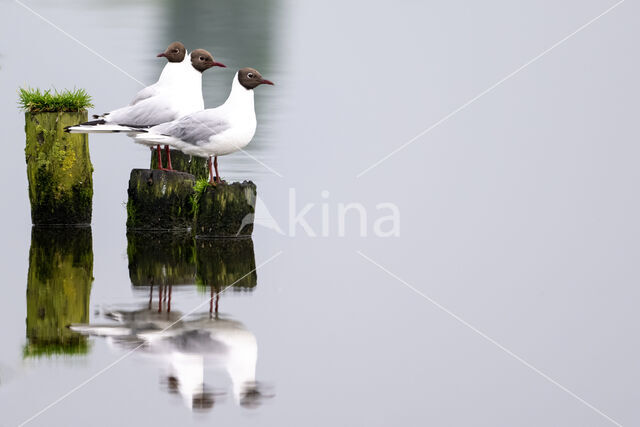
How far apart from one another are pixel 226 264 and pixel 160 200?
1486 millimetres

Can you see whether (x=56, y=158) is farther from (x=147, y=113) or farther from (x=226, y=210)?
(x=226, y=210)

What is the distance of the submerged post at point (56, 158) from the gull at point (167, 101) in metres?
0.21

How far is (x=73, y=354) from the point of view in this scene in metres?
5.38

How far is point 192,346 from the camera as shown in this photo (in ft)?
18.1

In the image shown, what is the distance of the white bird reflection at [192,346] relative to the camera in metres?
4.89

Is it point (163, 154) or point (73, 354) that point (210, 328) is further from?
point (163, 154)

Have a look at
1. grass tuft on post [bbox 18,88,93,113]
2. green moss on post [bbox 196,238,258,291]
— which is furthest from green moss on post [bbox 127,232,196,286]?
grass tuft on post [bbox 18,88,93,113]

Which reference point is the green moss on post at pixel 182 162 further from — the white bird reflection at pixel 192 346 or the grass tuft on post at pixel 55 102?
the white bird reflection at pixel 192 346

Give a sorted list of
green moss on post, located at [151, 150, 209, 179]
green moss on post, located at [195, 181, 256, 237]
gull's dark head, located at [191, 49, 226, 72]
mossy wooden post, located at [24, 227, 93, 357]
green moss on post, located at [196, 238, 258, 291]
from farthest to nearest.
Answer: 1. green moss on post, located at [151, 150, 209, 179]
2. gull's dark head, located at [191, 49, 226, 72]
3. green moss on post, located at [195, 181, 256, 237]
4. green moss on post, located at [196, 238, 258, 291]
5. mossy wooden post, located at [24, 227, 93, 357]

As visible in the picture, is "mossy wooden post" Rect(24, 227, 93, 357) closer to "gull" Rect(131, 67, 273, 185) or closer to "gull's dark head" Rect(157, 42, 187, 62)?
"gull" Rect(131, 67, 273, 185)

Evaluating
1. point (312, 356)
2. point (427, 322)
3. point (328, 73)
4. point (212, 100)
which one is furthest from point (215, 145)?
point (328, 73)

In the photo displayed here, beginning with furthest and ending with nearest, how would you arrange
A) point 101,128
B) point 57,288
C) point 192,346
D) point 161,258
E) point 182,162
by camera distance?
point 182,162, point 101,128, point 161,258, point 57,288, point 192,346

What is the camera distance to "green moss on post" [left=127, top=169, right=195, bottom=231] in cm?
902

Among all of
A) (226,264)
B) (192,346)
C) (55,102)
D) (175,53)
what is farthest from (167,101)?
(192,346)
